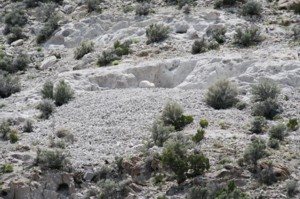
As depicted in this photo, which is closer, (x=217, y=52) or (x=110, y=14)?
(x=217, y=52)

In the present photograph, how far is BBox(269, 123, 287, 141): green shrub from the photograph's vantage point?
23.1 m

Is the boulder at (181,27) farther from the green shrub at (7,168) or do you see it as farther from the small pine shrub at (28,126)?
the green shrub at (7,168)

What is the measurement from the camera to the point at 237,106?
1053 inches

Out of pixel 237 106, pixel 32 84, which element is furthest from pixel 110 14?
pixel 237 106

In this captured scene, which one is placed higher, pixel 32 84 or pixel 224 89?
pixel 224 89

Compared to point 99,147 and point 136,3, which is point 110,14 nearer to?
point 136,3

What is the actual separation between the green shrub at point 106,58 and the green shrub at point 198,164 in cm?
1325

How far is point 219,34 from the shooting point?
3372 cm

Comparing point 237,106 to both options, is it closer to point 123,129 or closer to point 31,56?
point 123,129

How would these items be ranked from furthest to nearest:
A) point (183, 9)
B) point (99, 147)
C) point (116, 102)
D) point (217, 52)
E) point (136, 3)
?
point (136, 3)
point (183, 9)
point (217, 52)
point (116, 102)
point (99, 147)

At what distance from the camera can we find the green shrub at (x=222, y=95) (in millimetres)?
26984

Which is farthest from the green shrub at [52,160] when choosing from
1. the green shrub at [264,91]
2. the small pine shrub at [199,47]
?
the small pine shrub at [199,47]

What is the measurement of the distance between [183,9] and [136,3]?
3.83 metres

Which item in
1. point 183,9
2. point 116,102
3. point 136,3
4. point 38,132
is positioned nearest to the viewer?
point 38,132
